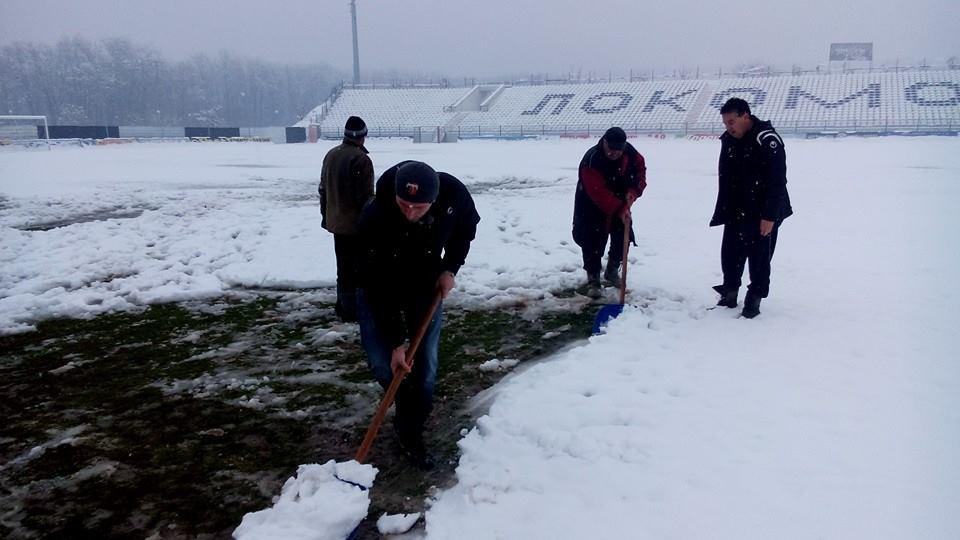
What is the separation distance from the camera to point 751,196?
204 inches

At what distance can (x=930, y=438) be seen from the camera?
10.8ft

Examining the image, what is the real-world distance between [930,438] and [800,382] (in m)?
0.82

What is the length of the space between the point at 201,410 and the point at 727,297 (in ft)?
13.7

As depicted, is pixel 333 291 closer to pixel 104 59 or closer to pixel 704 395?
pixel 704 395

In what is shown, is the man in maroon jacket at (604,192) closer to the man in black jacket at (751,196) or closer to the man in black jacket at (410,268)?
the man in black jacket at (751,196)

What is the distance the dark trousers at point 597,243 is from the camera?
21.2 ft

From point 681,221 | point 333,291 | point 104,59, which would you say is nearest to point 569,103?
point 681,221

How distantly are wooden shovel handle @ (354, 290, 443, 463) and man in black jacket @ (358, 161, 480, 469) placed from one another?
1.8 inches

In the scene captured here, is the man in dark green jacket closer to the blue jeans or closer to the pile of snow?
the blue jeans

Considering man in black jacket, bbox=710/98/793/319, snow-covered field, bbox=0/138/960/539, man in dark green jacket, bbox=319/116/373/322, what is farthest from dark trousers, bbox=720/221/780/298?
man in dark green jacket, bbox=319/116/373/322

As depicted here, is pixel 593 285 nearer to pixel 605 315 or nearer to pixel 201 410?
pixel 605 315

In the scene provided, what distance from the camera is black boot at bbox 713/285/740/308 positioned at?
5562 millimetres

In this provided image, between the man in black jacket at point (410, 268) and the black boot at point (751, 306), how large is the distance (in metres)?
3.09

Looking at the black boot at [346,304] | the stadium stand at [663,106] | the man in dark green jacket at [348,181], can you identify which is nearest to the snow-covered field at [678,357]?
the black boot at [346,304]
